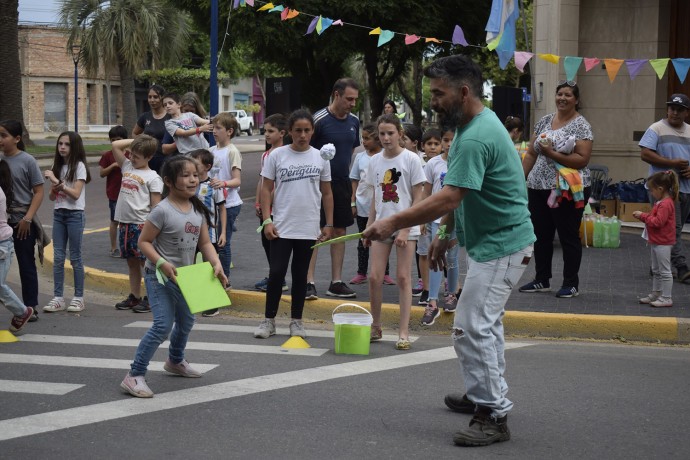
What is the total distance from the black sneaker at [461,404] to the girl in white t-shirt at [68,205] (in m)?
4.55

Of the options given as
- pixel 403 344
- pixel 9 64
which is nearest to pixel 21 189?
pixel 403 344

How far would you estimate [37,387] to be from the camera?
21.2 feet

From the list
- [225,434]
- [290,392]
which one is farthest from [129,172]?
[225,434]

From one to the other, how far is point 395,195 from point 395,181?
0.12 metres

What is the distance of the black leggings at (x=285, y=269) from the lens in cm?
805

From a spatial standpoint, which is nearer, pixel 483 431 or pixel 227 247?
pixel 483 431

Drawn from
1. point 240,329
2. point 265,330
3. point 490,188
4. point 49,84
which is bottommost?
point 240,329

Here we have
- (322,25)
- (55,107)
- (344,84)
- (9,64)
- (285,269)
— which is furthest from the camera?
(55,107)

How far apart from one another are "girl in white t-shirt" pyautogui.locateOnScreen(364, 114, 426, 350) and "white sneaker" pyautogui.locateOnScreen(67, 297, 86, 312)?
9.99ft

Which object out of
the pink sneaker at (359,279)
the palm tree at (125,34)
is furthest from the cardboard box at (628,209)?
the palm tree at (125,34)

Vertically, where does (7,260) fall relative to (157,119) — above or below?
below

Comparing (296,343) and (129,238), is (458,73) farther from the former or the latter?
(129,238)

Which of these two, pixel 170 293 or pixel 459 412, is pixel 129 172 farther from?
pixel 459 412

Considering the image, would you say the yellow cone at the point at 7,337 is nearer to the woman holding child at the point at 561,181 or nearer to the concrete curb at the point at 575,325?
the concrete curb at the point at 575,325
